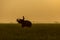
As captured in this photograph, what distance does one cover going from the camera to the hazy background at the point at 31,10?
4.52ft

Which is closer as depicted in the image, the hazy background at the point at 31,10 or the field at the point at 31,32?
the field at the point at 31,32

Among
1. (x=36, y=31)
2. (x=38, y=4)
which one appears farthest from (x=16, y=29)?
(x=38, y=4)

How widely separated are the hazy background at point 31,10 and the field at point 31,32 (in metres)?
0.19

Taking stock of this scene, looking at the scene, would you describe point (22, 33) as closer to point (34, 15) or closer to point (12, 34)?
point (12, 34)

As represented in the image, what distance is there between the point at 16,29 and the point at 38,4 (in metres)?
0.41

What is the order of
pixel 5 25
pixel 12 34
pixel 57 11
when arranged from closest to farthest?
1. pixel 12 34
2. pixel 5 25
3. pixel 57 11

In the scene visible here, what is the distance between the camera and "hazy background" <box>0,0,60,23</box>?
4.52ft

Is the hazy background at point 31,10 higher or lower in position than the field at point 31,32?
higher

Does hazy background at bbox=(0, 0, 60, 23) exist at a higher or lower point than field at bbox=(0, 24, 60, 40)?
higher

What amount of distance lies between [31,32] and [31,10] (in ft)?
1.10

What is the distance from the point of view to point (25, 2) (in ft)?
4.63

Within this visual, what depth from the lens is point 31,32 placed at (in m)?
1.14

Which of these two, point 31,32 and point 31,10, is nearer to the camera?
point 31,32

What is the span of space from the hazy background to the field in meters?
0.19
